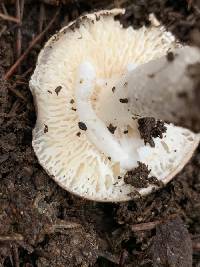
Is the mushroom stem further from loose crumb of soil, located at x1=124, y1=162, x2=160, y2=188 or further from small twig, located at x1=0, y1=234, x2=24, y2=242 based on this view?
small twig, located at x1=0, y1=234, x2=24, y2=242

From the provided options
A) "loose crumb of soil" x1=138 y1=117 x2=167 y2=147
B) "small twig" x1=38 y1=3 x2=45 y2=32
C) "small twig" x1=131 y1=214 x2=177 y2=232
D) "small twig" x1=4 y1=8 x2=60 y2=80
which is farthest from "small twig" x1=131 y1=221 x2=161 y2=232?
"small twig" x1=38 y1=3 x2=45 y2=32

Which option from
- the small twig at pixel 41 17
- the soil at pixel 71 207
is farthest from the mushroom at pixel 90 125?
the small twig at pixel 41 17

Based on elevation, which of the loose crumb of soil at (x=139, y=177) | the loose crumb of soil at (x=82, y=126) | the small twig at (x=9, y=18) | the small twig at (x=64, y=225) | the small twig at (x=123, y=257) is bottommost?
the small twig at (x=123, y=257)

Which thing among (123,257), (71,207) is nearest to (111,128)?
(71,207)

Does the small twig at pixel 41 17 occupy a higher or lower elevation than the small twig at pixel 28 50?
higher

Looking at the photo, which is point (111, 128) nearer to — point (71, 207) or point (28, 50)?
A: point (71, 207)

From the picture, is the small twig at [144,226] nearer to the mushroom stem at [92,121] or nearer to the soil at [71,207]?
the soil at [71,207]

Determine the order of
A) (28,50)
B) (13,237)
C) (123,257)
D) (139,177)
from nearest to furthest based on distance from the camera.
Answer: (13,237)
(139,177)
(123,257)
(28,50)
